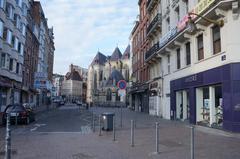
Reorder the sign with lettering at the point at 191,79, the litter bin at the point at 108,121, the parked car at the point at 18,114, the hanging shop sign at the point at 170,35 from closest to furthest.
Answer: the litter bin at the point at 108,121 < the parked car at the point at 18,114 < the sign with lettering at the point at 191,79 < the hanging shop sign at the point at 170,35

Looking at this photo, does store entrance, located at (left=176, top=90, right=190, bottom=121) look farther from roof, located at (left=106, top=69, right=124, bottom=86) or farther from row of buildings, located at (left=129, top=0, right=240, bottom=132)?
roof, located at (left=106, top=69, right=124, bottom=86)

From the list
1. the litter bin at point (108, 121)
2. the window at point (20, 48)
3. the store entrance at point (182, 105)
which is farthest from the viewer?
the window at point (20, 48)

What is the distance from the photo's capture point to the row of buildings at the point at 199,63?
44.8 ft

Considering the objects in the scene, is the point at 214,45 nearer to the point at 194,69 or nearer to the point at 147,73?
the point at 194,69

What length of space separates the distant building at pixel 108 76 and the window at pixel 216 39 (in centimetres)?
6143

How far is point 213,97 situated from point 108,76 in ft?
291

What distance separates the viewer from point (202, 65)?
17.4 m

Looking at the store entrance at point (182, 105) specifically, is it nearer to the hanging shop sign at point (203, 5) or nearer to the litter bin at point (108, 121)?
the hanging shop sign at point (203, 5)

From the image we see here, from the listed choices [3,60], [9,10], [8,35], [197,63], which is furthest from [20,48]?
[197,63]

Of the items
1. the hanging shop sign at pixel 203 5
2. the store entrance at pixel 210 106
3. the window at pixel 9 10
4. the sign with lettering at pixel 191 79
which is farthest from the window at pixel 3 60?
the hanging shop sign at pixel 203 5

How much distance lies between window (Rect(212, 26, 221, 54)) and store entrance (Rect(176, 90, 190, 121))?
18.2 feet

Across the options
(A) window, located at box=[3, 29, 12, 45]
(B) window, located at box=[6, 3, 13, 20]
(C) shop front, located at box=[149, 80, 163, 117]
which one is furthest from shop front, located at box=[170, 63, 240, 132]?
(B) window, located at box=[6, 3, 13, 20]

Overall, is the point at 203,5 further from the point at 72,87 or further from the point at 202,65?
the point at 72,87

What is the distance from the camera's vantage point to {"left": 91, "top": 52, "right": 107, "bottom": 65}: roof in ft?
371
